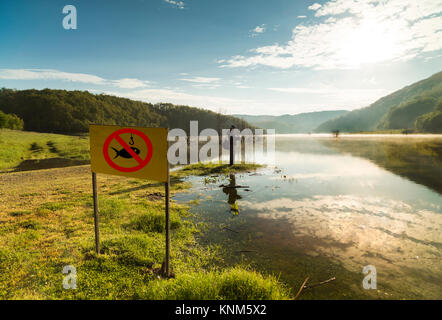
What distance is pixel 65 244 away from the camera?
696 centimetres

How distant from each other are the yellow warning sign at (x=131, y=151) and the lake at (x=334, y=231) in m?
3.66

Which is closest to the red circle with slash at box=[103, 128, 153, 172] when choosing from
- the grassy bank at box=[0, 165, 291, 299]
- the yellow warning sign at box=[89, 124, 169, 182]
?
the yellow warning sign at box=[89, 124, 169, 182]

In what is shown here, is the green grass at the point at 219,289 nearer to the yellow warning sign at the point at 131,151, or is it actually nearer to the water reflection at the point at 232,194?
the yellow warning sign at the point at 131,151

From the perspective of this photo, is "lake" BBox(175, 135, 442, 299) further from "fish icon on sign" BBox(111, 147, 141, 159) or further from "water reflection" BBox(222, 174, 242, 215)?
"fish icon on sign" BBox(111, 147, 141, 159)

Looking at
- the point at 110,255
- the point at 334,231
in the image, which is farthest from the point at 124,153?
the point at 334,231

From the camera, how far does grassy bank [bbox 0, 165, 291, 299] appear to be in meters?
4.58

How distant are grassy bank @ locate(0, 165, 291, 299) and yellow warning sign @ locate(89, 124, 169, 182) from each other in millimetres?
2492

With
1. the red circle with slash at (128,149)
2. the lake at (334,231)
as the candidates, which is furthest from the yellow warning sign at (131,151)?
the lake at (334,231)
